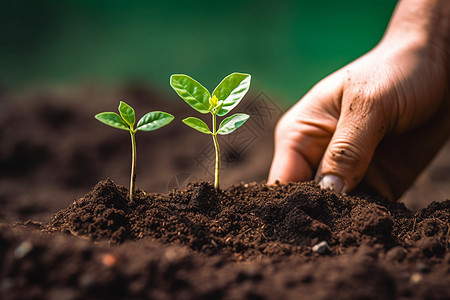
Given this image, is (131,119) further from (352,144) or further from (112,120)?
(352,144)

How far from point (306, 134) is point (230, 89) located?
61 cm

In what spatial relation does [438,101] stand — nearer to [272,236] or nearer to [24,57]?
[272,236]

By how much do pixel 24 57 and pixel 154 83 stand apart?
1458 millimetres

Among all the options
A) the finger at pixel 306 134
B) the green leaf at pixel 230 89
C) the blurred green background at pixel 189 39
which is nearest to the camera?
the green leaf at pixel 230 89

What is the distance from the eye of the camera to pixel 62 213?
1.03 metres

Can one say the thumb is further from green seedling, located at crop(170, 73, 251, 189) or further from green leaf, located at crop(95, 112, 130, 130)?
green leaf, located at crop(95, 112, 130, 130)

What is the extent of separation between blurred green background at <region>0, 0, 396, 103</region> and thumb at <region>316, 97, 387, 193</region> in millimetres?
2368

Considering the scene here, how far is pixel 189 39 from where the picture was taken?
3926 mm

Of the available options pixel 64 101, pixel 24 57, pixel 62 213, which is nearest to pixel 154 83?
pixel 64 101

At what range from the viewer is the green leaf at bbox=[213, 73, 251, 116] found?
41.3 inches

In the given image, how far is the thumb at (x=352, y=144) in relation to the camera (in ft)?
4.28

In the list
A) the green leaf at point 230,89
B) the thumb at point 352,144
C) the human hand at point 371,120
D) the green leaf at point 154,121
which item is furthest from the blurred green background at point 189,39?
the green leaf at point 154,121

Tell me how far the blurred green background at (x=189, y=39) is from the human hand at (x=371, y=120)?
192cm

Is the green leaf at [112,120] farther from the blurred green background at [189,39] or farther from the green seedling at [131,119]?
the blurred green background at [189,39]
